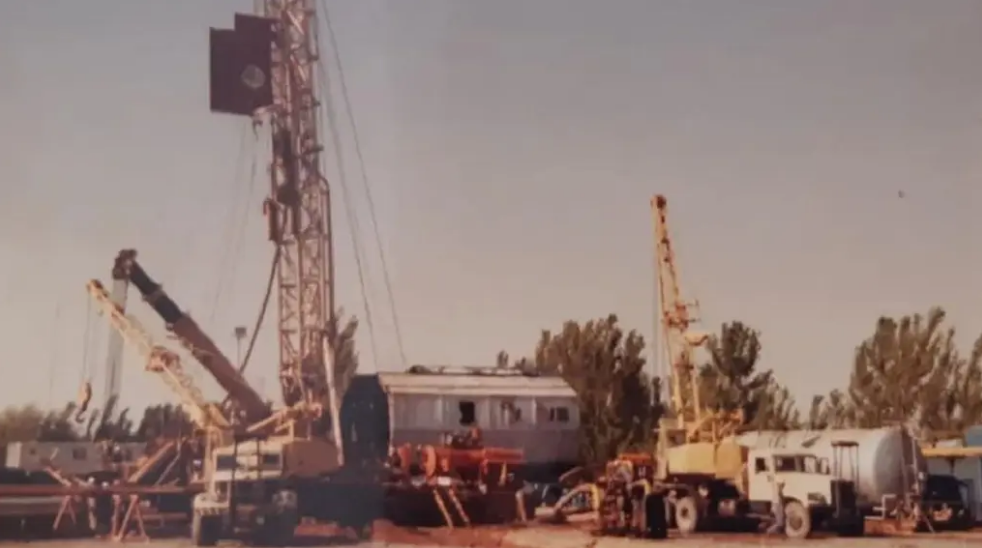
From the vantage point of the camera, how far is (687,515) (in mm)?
8461

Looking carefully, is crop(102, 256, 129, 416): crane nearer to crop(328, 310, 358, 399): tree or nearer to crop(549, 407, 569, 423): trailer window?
crop(328, 310, 358, 399): tree

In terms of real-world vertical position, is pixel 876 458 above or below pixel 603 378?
below

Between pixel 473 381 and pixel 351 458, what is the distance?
3.20ft

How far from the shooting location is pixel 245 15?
866 cm

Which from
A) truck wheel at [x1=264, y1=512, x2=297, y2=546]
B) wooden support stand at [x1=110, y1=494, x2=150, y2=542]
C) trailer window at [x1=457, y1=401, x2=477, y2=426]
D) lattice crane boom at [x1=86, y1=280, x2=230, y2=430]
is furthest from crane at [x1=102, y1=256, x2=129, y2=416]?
trailer window at [x1=457, y1=401, x2=477, y2=426]

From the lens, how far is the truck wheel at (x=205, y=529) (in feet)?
26.5

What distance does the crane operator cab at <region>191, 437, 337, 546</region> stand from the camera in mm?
8195

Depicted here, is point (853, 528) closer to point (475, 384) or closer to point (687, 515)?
point (687, 515)

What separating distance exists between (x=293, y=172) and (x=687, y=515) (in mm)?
3551

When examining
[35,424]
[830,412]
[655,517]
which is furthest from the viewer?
[830,412]

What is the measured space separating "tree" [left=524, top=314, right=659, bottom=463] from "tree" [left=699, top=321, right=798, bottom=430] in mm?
424

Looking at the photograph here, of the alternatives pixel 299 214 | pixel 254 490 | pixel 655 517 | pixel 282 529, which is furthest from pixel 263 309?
pixel 655 517

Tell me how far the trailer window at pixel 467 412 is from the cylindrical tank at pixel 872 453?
1841 millimetres

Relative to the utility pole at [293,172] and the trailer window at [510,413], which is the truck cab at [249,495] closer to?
the utility pole at [293,172]
